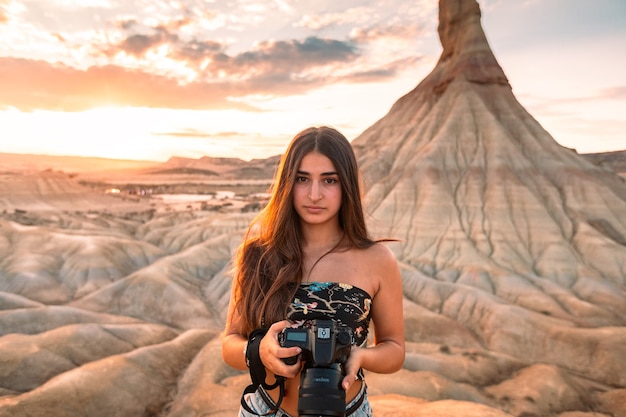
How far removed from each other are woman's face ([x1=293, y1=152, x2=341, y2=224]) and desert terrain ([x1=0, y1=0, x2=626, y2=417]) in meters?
9.12

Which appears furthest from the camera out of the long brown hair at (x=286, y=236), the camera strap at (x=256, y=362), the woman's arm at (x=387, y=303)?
the woman's arm at (x=387, y=303)

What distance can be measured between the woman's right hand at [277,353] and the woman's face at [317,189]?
935mm

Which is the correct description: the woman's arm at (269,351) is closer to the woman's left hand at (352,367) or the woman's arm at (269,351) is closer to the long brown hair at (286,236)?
the long brown hair at (286,236)

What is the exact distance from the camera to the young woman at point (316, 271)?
10.8ft

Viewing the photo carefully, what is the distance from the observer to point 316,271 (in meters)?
3.46

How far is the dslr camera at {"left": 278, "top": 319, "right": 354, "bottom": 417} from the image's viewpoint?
2588 millimetres

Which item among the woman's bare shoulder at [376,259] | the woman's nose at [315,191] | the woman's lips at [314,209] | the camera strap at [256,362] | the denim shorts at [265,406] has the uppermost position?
the woman's nose at [315,191]

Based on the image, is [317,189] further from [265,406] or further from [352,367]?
[265,406]

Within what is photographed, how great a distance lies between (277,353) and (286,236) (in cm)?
105

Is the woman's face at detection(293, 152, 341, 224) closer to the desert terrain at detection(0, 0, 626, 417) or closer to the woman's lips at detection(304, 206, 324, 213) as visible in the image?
the woman's lips at detection(304, 206, 324, 213)

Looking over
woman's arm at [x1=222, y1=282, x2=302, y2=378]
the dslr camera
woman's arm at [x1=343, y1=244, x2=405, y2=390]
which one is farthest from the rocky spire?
the dslr camera

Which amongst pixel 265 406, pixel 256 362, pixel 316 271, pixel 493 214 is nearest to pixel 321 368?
pixel 256 362

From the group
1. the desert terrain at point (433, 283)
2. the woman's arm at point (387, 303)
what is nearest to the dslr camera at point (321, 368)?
the woman's arm at point (387, 303)

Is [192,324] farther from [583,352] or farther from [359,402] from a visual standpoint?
[359,402]
